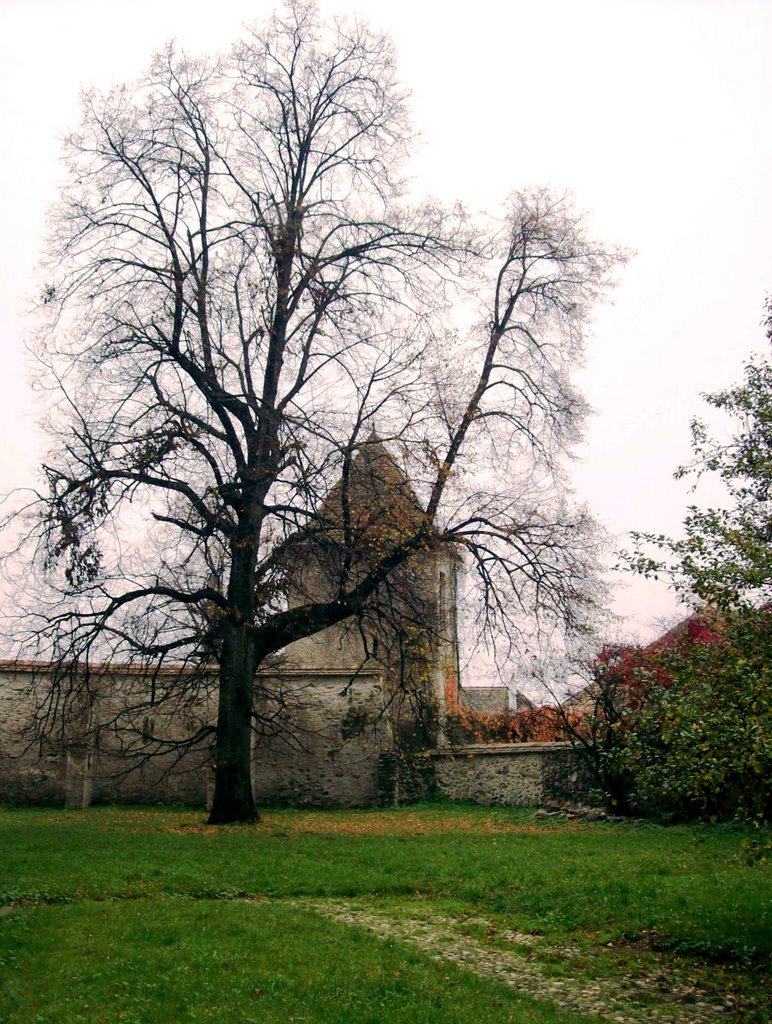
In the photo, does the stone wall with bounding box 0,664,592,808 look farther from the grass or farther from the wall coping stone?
the grass

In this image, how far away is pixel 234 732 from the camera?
686 inches

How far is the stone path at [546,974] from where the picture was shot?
7.25m

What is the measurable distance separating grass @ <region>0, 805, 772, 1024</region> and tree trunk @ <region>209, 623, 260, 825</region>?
1207mm

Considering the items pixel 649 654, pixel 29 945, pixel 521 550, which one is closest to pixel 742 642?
pixel 649 654

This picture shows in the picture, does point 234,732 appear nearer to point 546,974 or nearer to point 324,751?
point 324,751

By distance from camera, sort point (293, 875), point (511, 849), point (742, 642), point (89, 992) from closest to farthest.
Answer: point (89, 992)
point (742, 642)
point (293, 875)
point (511, 849)

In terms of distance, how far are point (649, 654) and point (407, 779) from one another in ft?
53.2

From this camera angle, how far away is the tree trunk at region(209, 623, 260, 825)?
17.2 metres

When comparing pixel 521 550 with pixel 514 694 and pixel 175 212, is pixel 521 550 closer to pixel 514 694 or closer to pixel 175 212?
→ pixel 175 212

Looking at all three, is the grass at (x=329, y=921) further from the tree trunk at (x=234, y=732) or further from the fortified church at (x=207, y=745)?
the fortified church at (x=207, y=745)

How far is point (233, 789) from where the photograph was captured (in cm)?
1720

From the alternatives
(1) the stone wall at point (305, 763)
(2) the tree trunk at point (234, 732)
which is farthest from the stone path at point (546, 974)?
(1) the stone wall at point (305, 763)

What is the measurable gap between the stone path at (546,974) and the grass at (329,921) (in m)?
0.11

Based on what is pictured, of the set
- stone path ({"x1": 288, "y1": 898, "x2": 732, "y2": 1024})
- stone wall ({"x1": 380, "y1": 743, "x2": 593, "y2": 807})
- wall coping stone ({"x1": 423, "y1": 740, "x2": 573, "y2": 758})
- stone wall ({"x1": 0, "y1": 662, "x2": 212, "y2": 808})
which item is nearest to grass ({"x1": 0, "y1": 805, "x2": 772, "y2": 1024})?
stone path ({"x1": 288, "y1": 898, "x2": 732, "y2": 1024})
